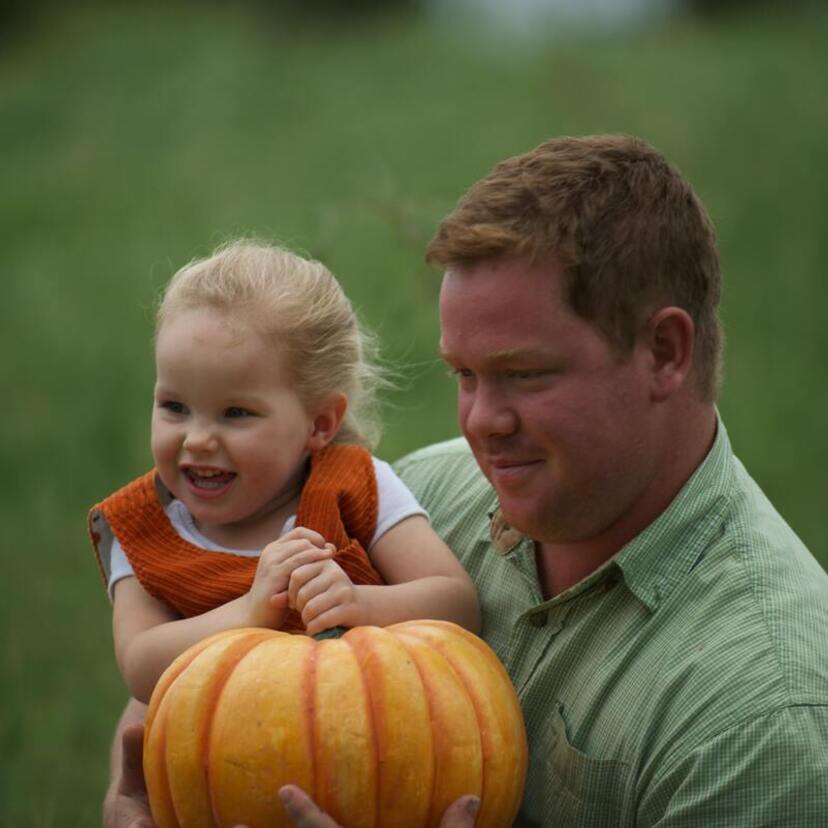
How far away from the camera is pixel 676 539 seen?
10.7 ft

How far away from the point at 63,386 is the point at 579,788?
8830 mm

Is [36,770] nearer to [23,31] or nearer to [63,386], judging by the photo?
[63,386]

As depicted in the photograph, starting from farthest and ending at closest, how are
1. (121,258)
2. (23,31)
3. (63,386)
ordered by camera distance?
1. (23,31)
2. (121,258)
3. (63,386)

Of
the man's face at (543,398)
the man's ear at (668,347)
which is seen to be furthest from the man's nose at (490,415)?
the man's ear at (668,347)

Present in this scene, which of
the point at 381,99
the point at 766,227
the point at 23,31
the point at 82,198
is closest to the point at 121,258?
the point at 82,198

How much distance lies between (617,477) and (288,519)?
0.92 m

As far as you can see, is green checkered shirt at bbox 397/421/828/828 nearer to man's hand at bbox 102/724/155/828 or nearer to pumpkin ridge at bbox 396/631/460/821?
pumpkin ridge at bbox 396/631/460/821

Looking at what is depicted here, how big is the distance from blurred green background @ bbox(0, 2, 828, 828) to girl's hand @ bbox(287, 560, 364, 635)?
2123mm

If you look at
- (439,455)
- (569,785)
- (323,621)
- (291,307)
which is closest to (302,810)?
(323,621)

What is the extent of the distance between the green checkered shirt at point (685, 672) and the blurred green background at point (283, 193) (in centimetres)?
229

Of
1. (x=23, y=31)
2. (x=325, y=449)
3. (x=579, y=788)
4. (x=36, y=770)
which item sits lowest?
(x=36, y=770)

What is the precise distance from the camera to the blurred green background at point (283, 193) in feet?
26.0

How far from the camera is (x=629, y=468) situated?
329 centimetres

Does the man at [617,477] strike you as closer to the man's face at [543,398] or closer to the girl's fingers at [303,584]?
the man's face at [543,398]
